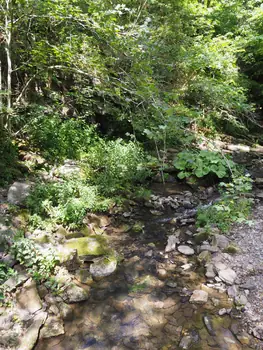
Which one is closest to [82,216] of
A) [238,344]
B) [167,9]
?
[238,344]

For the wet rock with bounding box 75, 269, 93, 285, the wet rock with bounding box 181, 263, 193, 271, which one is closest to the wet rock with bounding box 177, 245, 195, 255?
the wet rock with bounding box 181, 263, 193, 271

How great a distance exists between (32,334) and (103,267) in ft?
4.81

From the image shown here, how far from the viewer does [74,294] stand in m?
3.55

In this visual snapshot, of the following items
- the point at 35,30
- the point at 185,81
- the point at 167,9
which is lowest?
the point at 185,81

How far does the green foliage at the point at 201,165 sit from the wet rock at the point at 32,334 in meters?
5.64

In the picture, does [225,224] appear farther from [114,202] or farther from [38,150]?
[38,150]

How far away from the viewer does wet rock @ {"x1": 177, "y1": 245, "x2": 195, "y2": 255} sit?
457 centimetres

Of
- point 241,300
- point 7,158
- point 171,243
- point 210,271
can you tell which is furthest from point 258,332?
point 7,158

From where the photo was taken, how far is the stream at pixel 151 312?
2.96 metres

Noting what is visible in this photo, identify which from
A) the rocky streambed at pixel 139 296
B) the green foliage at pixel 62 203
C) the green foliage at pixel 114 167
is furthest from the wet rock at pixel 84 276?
the green foliage at pixel 114 167

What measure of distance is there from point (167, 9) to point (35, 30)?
5318 millimetres

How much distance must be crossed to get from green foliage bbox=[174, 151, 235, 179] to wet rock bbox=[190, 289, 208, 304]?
430cm

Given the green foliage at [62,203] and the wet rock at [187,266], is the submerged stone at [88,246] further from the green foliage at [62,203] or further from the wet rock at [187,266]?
the wet rock at [187,266]

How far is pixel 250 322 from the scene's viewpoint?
314 centimetres
